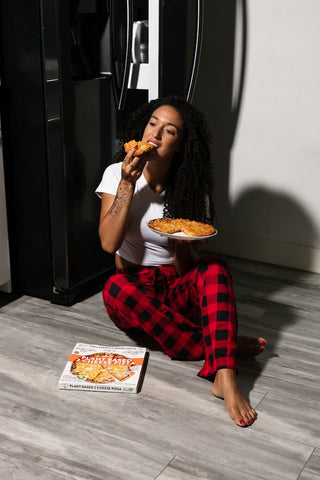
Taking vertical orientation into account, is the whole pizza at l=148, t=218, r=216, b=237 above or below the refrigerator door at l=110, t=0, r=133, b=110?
below

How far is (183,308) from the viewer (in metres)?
1.98

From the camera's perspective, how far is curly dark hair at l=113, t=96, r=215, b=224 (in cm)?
194

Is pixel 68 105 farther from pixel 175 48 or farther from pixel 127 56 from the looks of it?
pixel 175 48

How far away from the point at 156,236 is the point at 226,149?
40.4 inches

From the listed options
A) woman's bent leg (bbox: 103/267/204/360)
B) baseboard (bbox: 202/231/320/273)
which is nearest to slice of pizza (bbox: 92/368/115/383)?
woman's bent leg (bbox: 103/267/204/360)

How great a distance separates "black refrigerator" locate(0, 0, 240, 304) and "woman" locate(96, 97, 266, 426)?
0.26 meters

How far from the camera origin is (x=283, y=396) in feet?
5.83

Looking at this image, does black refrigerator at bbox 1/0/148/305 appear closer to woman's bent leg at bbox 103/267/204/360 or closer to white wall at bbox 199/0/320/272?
woman's bent leg at bbox 103/267/204/360

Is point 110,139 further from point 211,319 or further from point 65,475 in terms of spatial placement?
point 65,475

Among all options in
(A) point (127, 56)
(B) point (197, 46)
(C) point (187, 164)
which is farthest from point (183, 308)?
(B) point (197, 46)

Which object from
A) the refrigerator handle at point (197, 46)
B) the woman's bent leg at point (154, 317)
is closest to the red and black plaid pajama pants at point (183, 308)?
the woman's bent leg at point (154, 317)

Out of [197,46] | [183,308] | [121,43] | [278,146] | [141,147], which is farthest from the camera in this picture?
[278,146]

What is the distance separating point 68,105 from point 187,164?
1.58 ft

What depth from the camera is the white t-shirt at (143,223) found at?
1985mm
